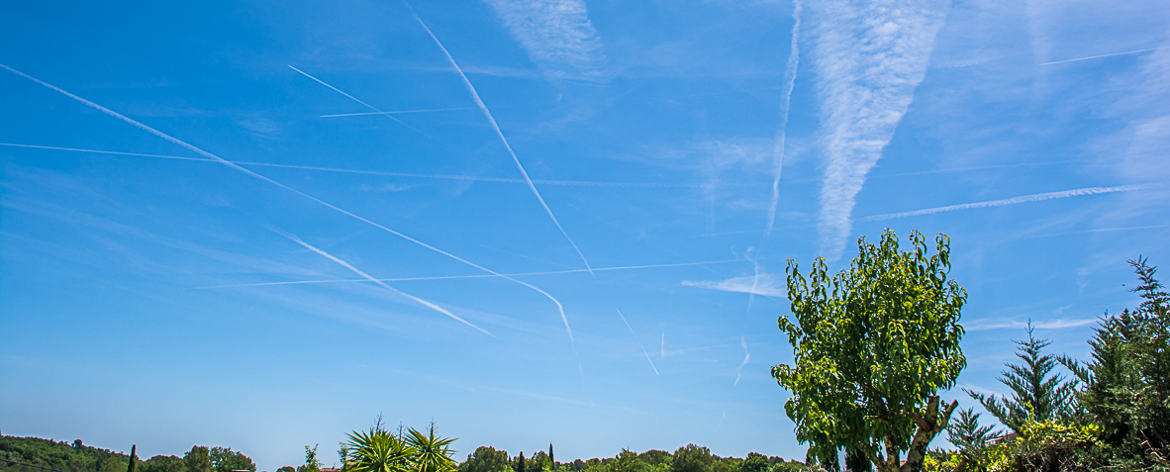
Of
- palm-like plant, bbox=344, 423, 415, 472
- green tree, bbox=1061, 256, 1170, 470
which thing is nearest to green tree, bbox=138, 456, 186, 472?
palm-like plant, bbox=344, 423, 415, 472

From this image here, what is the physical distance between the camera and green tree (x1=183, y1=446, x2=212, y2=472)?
107 m

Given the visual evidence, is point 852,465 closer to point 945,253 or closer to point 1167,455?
point 945,253

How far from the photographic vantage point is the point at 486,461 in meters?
107

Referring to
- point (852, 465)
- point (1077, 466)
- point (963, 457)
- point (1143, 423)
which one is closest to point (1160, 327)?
point (1143, 423)

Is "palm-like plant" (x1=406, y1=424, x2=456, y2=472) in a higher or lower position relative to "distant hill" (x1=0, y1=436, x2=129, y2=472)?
higher

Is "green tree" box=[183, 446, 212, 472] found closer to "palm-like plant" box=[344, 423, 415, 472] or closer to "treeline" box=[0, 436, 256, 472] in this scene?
"treeline" box=[0, 436, 256, 472]

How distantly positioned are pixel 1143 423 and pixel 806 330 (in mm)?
4184

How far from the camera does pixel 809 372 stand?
8.91 meters

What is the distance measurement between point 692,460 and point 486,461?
36735 mm

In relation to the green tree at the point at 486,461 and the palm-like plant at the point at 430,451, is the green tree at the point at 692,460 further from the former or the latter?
the palm-like plant at the point at 430,451

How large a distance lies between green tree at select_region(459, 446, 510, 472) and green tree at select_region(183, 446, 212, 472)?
4560cm

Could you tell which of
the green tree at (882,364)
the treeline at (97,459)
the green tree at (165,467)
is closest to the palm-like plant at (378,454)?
the green tree at (882,364)

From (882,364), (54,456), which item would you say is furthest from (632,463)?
(54,456)

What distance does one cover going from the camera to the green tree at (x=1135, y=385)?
6168 millimetres
